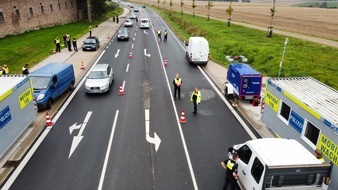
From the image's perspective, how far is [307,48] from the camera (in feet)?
99.7

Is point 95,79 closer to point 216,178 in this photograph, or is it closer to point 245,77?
point 245,77

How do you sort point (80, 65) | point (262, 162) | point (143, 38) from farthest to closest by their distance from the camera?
point (143, 38)
point (80, 65)
point (262, 162)

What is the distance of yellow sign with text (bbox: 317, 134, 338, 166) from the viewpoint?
8.49 meters

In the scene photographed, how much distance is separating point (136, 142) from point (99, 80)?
785 cm

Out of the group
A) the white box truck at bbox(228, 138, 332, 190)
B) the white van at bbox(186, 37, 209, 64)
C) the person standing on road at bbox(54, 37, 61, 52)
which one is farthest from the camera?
the person standing on road at bbox(54, 37, 61, 52)

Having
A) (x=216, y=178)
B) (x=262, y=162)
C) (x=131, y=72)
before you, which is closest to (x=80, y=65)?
(x=131, y=72)

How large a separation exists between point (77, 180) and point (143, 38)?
35.3m

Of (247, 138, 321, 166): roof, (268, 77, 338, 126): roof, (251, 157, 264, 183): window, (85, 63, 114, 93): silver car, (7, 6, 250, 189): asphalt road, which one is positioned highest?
(268, 77, 338, 126): roof

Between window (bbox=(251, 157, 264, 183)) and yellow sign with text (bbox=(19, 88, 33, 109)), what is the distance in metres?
10.7

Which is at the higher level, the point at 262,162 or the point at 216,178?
the point at 262,162

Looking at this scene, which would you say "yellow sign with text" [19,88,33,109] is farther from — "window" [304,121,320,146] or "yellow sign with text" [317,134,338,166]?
"yellow sign with text" [317,134,338,166]

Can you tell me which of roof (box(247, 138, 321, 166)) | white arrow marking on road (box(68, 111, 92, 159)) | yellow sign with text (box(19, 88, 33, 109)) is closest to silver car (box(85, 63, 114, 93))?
white arrow marking on road (box(68, 111, 92, 159))

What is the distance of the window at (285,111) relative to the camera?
38.5 feet

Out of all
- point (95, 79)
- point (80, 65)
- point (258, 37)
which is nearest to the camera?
point (95, 79)
